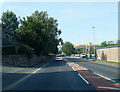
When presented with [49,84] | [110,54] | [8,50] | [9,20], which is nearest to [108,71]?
[49,84]

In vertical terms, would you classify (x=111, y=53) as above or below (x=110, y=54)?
above

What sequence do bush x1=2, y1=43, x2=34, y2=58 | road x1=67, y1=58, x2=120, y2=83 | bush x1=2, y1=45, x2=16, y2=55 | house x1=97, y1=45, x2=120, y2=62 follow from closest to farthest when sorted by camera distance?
road x1=67, y1=58, x2=120, y2=83 < bush x1=2, y1=45, x2=16, y2=55 < bush x1=2, y1=43, x2=34, y2=58 < house x1=97, y1=45, x2=120, y2=62

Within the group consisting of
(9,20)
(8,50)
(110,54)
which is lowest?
(110,54)

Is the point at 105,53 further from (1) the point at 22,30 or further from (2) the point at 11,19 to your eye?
(2) the point at 11,19

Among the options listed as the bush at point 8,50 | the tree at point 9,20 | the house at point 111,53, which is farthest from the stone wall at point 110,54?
the tree at point 9,20

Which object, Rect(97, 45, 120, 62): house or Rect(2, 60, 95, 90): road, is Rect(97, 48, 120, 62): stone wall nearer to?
Rect(97, 45, 120, 62): house

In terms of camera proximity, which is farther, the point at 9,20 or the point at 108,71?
the point at 9,20

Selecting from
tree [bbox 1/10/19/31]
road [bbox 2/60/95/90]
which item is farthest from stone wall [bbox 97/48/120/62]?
tree [bbox 1/10/19/31]

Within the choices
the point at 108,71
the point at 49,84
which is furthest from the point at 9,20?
the point at 49,84

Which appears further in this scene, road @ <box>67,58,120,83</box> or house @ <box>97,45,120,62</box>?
house @ <box>97,45,120,62</box>

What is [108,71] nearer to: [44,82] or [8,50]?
[44,82]

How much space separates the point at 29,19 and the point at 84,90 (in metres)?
35.5

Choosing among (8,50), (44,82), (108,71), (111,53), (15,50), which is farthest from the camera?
(111,53)

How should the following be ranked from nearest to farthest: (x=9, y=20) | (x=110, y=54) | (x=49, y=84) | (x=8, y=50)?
(x=49, y=84), (x=8, y=50), (x=110, y=54), (x=9, y=20)
